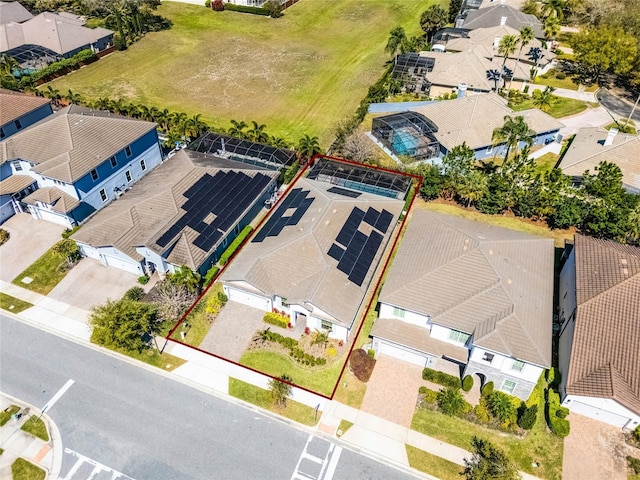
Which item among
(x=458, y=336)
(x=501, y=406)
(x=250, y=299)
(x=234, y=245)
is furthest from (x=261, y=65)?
(x=501, y=406)

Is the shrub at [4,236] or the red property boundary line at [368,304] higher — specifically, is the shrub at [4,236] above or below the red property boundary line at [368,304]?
below

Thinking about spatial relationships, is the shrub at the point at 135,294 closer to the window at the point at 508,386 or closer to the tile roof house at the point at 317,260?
the tile roof house at the point at 317,260

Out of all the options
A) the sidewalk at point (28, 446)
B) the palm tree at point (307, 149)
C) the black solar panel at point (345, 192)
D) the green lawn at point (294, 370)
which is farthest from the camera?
the palm tree at point (307, 149)

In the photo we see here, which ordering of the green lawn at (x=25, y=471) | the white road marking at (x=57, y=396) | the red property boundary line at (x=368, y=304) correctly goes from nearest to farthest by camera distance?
the green lawn at (x=25, y=471) → the white road marking at (x=57, y=396) → the red property boundary line at (x=368, y=304)

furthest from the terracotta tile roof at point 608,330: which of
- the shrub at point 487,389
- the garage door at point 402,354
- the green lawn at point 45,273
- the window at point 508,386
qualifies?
the green lawn at point 45,273

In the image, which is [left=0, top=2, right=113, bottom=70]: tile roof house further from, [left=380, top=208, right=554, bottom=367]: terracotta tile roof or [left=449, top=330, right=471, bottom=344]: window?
[left=449, top=330, right=471, bottom=344]: window

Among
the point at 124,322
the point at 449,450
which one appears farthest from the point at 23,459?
the point at 449,450

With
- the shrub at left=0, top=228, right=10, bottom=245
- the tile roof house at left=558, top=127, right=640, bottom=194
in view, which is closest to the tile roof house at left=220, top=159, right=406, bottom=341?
the tile roof house at left=558, top=127, right=640, bottom=194

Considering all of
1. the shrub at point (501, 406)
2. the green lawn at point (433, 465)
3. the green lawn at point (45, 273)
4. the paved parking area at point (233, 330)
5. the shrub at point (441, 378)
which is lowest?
the green lawn at point (45, 273)
